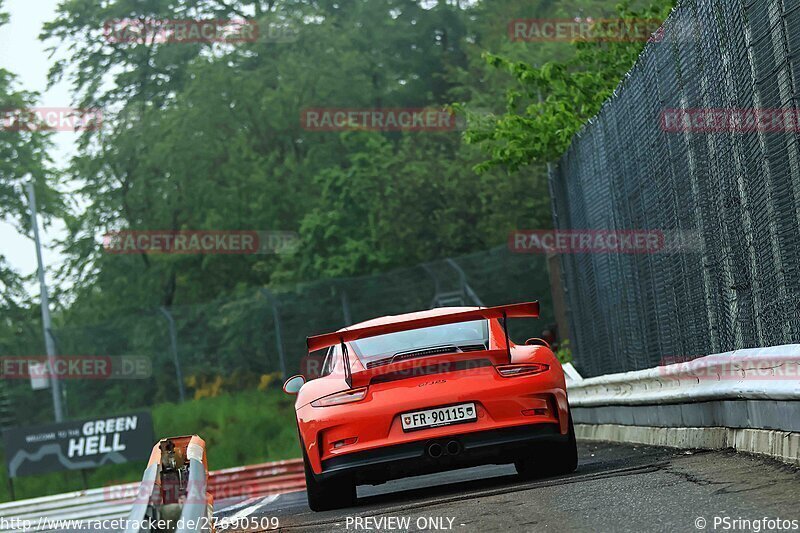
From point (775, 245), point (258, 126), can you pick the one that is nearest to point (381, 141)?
point (258, 126)

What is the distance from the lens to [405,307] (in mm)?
33688

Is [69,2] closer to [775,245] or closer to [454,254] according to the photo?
[454,254]

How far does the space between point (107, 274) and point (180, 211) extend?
338 centimetres
